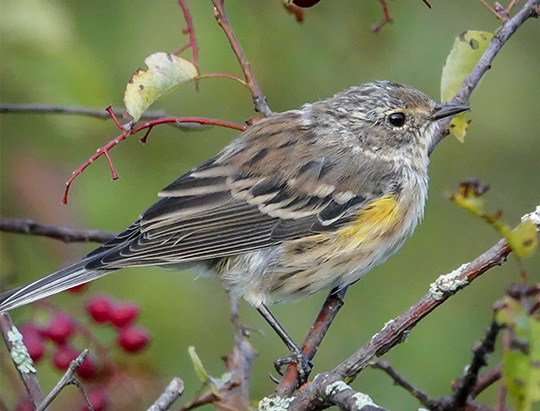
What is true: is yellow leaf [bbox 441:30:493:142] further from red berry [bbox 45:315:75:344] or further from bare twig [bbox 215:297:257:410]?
red berry [bbox 45:315:75:344]

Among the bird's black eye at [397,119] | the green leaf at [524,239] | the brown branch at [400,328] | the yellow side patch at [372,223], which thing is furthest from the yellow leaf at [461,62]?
the green leaf at [524,239]

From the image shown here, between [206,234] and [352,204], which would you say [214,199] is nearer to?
[206,234]

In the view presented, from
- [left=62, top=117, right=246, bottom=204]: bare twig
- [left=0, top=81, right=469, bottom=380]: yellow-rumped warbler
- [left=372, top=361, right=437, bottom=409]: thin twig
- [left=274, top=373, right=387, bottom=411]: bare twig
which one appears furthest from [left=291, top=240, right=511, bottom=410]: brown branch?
[left=0, top=81, right=469, bottom=380]: yellow-rumped warbler

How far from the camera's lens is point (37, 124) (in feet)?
15.9

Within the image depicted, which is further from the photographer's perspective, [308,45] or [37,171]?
[308,45]

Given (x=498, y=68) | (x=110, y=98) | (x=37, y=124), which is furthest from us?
(x=498, y=68)

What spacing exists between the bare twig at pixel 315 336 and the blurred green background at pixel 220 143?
85 centimetres

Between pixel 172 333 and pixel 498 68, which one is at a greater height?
pixel 498 68

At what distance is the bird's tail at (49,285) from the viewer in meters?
3.76

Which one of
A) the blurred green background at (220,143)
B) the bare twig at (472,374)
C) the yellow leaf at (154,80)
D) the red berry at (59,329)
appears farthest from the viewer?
the blurred green background at (220,143)

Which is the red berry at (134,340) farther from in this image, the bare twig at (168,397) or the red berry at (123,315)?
the bare twig at (168,397)

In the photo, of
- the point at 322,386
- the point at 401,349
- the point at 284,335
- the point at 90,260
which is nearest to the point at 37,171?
the point at 90,260

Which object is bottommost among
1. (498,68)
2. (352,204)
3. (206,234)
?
(352,204)

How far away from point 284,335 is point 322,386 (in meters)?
1.59
